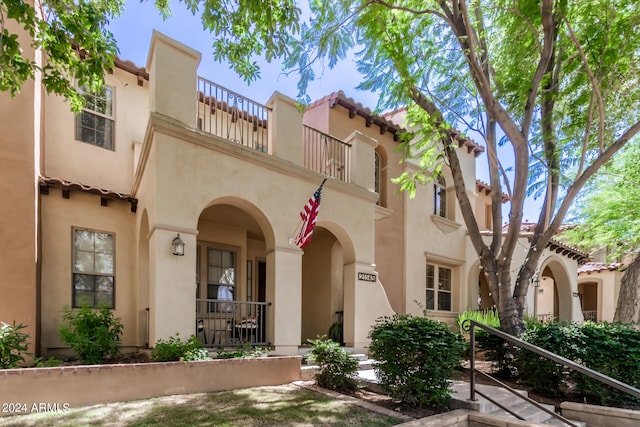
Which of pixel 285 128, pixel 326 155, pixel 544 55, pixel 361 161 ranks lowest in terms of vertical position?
pixel 361 161

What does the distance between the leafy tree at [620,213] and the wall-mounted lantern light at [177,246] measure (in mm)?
11288

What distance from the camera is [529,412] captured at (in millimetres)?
6055

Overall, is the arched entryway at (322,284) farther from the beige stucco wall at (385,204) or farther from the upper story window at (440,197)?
the upper story window at (440,197)

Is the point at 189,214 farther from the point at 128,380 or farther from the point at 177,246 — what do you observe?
the point at 128,380

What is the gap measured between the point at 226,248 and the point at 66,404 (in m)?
6.15

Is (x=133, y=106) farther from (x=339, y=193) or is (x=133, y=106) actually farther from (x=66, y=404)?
(x=66, y=404)

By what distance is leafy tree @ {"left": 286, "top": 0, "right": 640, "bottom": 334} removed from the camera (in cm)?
780

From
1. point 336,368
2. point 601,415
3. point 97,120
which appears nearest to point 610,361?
point 601,415

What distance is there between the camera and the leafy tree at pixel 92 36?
17.0 ft

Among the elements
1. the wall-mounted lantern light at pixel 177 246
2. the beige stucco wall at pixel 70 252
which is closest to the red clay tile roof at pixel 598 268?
the wall-mounted lantern light at pixel 177 246

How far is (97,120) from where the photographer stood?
10086mm

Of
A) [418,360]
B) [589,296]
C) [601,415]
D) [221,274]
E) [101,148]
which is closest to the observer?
[418,360]

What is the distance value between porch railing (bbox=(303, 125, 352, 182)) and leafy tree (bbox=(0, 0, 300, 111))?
11.8ft

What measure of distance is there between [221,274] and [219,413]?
238 inches
